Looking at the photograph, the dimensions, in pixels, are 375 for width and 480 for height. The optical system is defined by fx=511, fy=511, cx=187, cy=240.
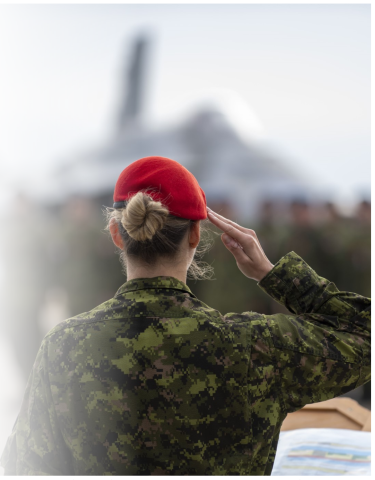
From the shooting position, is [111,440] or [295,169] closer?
[111,440]

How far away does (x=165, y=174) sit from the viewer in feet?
4.33

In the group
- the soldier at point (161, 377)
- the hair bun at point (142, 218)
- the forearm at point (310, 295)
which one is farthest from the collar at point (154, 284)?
the forearm at point (310, 295)

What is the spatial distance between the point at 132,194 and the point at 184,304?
12.4 inches

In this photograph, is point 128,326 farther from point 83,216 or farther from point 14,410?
point 83,216

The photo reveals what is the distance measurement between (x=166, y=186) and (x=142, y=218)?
0.12 m

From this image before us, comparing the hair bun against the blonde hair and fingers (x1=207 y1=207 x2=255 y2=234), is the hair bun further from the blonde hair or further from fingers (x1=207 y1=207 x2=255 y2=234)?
fingers (x1=207 y1=207 x2=255 y2=234)

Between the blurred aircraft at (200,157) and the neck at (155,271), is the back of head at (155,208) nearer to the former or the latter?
the neck at (155,271)

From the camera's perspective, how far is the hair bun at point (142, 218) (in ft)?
4.03

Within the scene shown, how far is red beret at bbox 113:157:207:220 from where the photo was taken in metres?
1.30

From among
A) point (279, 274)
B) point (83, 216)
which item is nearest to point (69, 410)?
point (279, 274)

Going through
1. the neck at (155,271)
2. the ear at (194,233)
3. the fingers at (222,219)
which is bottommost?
the neck at (155,271)

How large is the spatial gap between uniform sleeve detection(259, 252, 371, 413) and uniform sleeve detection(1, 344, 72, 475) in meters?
0.57

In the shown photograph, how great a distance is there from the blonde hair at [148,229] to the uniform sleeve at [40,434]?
13.5 inches

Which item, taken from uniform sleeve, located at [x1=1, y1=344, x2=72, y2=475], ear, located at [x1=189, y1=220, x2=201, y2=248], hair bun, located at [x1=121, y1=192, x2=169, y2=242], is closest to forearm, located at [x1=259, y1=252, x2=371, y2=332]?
ear, located at [x1=189, y1=220, x2=201, y2=248]
